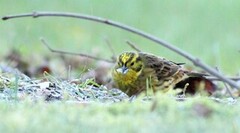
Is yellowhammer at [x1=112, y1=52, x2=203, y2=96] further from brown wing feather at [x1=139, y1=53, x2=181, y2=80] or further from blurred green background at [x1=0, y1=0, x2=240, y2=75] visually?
blurred green background at [x1=0, y1=0, x2=240, y2=75]

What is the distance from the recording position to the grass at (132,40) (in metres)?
4.73

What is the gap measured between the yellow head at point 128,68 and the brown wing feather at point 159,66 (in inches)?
2.7

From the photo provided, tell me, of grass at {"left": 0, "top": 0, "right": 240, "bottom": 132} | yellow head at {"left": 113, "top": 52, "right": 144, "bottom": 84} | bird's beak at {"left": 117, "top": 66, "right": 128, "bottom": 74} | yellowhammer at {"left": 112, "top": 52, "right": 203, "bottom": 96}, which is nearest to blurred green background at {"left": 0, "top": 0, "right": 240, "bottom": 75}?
grass at {"left": 0, "top": 0, "right": 240, "bottom": 132}

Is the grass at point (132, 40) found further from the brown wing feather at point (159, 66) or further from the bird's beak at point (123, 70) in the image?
the bird's beak at point (123, 70)

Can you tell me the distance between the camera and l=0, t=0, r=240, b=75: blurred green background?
44.4ft

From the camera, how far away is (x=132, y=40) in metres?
A: 15.0

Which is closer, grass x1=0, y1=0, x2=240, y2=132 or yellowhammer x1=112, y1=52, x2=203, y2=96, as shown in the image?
grass x1=0, y1=0, x2=240, y2=132

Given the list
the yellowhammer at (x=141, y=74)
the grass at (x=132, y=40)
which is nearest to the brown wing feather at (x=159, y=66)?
the yellowhammer at (x=141, y=74)

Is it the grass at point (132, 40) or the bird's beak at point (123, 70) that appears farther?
the bird's beak at point (123, 70)

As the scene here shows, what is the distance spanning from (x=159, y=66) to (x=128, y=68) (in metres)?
0.30

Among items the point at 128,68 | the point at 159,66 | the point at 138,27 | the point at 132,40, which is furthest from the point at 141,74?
the point at 138,27

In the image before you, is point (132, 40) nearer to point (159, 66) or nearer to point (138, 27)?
point (138, 27)

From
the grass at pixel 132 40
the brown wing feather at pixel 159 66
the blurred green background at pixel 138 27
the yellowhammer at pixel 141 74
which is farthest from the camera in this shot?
the blurred green background at pixel 138 27

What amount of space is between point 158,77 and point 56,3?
9753 mm
